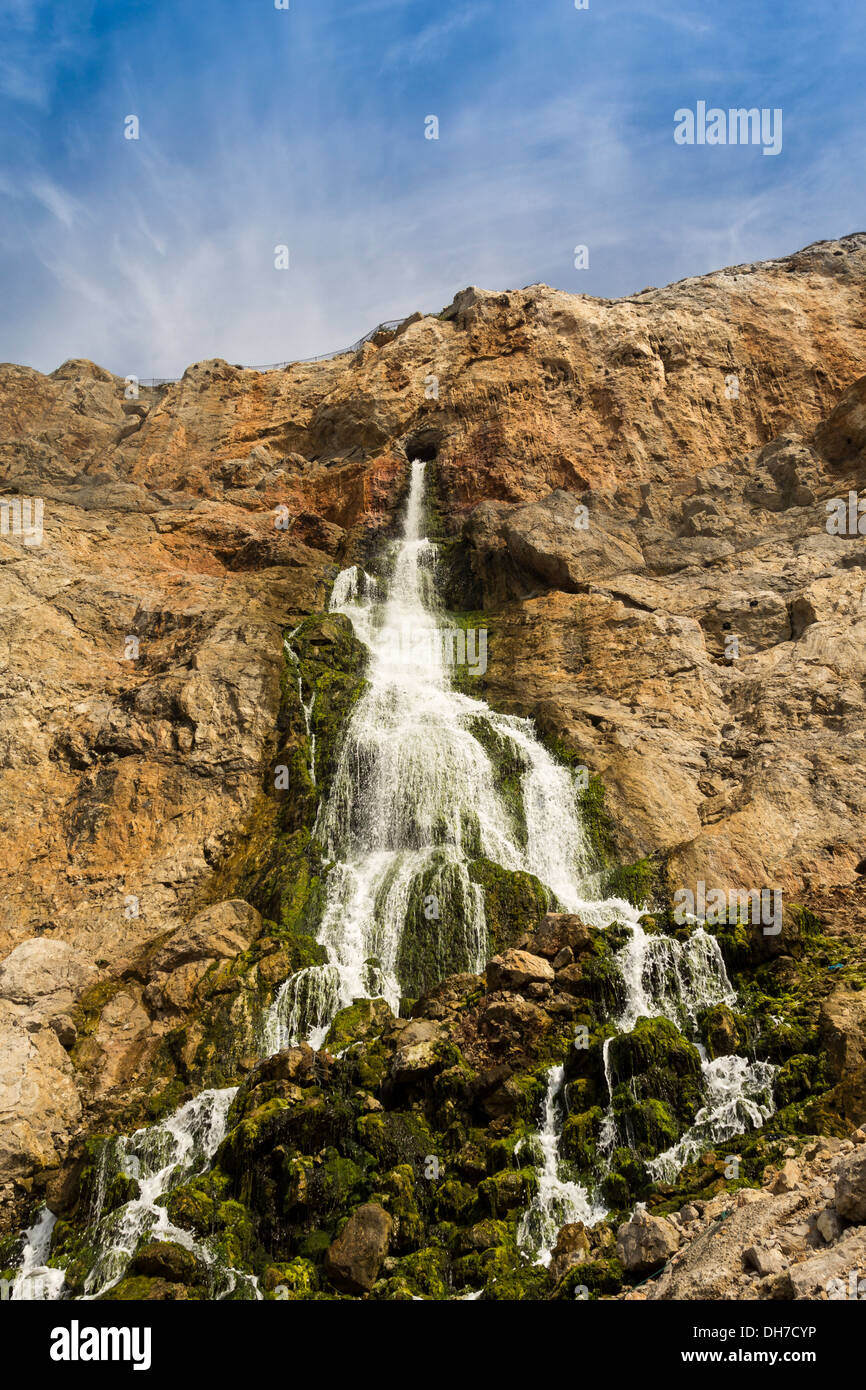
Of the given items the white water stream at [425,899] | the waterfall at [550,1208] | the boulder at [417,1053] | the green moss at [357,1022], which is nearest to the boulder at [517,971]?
the boulder at [417,1053]

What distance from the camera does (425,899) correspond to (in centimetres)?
2259

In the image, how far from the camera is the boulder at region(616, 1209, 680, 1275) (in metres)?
11.6

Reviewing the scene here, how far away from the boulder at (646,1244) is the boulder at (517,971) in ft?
20.3

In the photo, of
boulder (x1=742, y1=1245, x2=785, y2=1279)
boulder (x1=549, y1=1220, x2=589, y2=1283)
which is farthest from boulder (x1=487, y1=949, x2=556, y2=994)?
boulder (x1=742, y1=1245, x2=785, y2=1279)

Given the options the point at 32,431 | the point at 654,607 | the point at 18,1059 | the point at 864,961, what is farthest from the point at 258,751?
the point at 32,431

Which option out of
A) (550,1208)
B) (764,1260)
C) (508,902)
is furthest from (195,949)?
(764,1260)

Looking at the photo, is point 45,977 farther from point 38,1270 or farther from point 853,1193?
point 853,1193

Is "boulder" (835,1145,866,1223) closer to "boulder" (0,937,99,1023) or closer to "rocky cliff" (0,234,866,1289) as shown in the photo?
"rocky cliff" (0,234,866,1289)

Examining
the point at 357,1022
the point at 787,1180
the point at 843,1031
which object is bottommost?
the point at 787,1180

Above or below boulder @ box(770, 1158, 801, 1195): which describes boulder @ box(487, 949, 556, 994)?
above

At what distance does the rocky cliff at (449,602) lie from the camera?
2152 centimetres

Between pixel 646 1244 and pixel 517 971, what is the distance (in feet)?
22.4

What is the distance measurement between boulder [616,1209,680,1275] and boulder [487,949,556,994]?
619 cm
